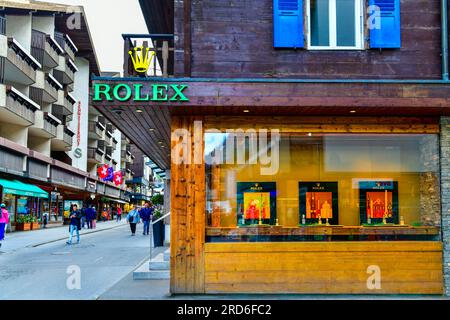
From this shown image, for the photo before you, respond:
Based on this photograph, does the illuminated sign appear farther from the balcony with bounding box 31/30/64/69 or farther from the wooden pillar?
the balcony with bounding box 31/30/64/69

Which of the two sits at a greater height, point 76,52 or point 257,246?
point 76,52

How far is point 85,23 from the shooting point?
1692 inches

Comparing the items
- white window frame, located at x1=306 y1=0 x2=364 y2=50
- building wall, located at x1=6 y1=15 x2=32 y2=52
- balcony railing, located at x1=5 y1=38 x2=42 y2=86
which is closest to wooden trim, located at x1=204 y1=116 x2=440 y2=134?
white window frame, located at x1=306 y1=0 x2=364 y2=50

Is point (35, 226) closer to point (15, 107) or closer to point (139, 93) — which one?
point (15, 107)

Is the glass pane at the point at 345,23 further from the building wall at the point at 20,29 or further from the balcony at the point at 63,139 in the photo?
the balcony at the point at 63,139

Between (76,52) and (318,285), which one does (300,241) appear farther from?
(76,52)

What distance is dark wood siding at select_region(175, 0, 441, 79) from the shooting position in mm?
9250

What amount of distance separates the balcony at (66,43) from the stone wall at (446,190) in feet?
123

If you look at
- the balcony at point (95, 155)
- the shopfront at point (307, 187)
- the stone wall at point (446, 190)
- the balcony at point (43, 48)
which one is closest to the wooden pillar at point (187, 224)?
the shopfront at point (307, 187)

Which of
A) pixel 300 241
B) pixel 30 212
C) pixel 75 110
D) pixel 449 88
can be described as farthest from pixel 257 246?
pixel 75 110

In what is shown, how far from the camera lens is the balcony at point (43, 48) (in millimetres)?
35594

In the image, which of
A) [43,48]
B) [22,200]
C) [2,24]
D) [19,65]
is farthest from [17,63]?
[22,200]

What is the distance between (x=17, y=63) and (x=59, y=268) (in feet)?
63.6

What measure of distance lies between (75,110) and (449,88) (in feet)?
144
